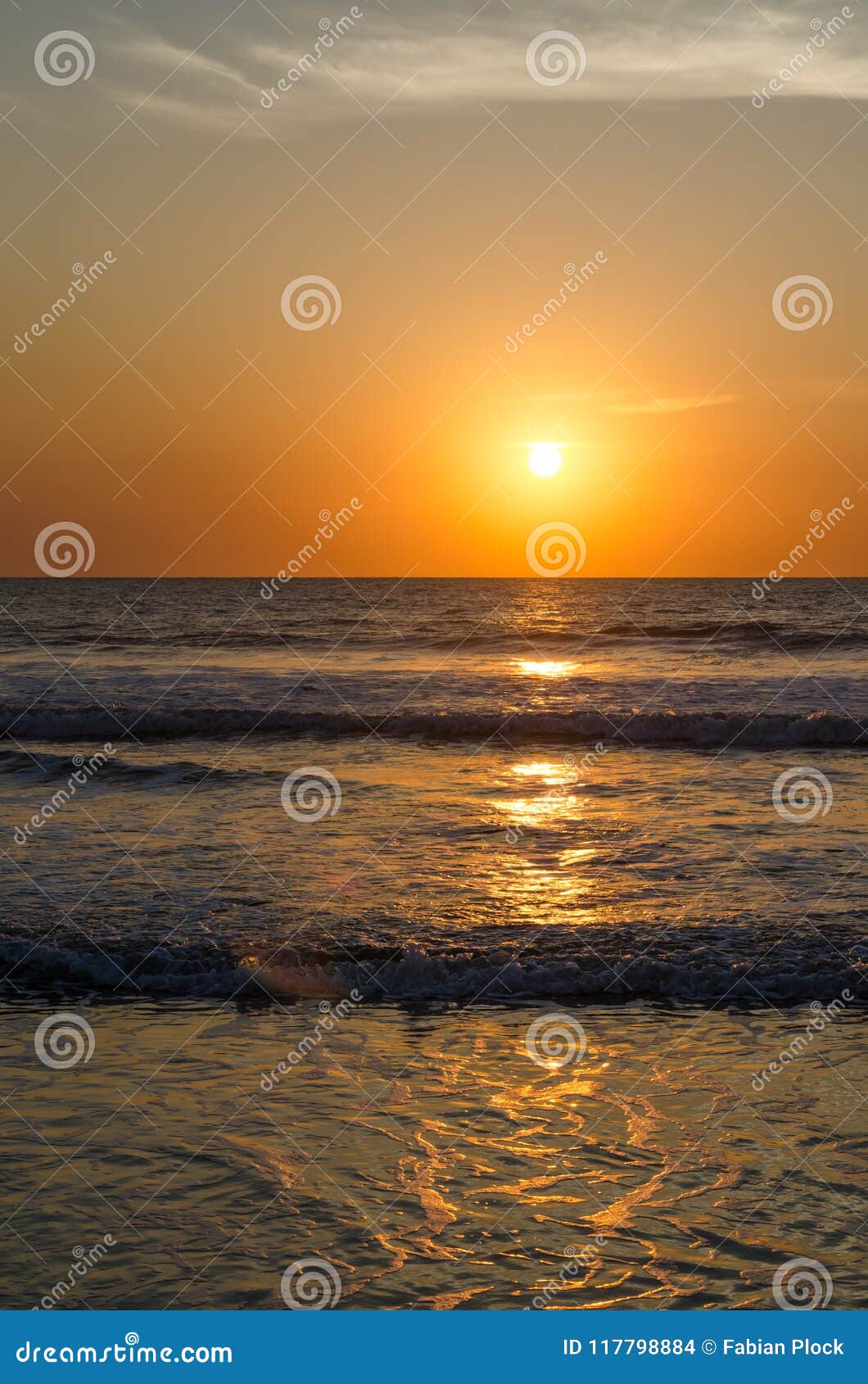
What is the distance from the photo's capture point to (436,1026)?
7.61 metres

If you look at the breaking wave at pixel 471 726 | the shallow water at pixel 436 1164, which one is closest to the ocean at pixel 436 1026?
the shallow water at pixel 436 1164

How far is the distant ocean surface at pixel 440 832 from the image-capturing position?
8.80 m

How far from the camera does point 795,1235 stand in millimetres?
4867

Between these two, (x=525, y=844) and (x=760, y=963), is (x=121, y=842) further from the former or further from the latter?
(x=760, y=963)

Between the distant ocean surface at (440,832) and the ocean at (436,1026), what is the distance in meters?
0.06

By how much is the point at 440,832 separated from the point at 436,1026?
6472 mm

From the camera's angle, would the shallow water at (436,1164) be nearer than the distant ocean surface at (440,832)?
Yes

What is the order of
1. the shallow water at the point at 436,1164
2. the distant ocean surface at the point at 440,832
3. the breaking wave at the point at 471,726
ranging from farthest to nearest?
1. the breaking wave at the point at 471,726
2. the distant ocean surface at the point at 440,832
3. the shallow water at the point at 436,1164

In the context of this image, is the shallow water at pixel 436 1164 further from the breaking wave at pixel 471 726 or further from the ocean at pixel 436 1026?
the breaking wave at pixel 471 726

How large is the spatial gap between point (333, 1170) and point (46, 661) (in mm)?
41046

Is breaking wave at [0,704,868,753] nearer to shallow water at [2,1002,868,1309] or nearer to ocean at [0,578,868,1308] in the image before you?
ocean at [0,578,868,1308]

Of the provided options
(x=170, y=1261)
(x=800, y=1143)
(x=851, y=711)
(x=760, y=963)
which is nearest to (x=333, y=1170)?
(x=170, y=1261)

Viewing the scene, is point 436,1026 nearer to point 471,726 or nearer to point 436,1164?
point 436,1164

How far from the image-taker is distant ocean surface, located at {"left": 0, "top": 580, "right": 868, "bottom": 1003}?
347 inches
